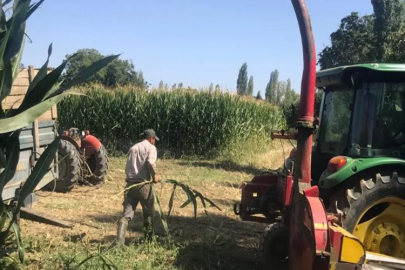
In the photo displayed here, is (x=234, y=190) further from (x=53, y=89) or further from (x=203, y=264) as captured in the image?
(x=53, y=89)

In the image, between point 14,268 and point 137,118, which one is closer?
point 14,268

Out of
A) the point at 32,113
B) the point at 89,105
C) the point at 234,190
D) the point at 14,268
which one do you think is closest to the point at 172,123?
the point at 89,105

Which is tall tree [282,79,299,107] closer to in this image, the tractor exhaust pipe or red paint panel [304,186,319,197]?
the tractor exhaust pipe

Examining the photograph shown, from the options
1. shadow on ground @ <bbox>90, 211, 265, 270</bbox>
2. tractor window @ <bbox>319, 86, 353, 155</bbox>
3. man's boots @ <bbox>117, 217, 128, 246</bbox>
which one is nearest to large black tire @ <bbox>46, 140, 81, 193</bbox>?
shadow on ground @ <bbox>90, 211, 265, 270</bbox>

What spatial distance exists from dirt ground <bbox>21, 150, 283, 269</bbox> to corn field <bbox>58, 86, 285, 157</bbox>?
16.1 feet

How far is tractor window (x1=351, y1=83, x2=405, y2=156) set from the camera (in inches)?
170

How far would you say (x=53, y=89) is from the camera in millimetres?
2309

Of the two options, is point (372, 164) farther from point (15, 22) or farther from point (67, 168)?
point (67, 168)

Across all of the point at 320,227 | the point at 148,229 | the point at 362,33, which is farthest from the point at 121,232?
the point at 362,33

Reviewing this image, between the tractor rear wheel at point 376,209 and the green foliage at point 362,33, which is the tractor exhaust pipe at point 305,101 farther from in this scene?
the green foliage at point 362,33

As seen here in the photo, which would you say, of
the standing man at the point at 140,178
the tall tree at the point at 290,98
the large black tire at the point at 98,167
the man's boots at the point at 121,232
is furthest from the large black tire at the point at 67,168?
the tall tree at the point at 290,98

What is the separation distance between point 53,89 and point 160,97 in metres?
13.5

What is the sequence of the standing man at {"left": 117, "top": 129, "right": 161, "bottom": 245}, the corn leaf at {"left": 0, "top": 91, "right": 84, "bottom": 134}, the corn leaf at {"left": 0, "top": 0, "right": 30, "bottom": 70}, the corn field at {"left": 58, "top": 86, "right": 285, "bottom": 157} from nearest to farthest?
the corn leaf at {"left": 0, "top": 91, "right": 84, "bottom": 134} < the corn leaf at {"left": 0, "top": 0, "right": 30, "bottom": 70} < the standing man at {"left": 117, "top": 129, "right": 161, "bottom": 245} < the corn field at {"left": 58, "top": 86, "right": 285, "bottom": 157}

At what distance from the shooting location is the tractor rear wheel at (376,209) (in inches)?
157
